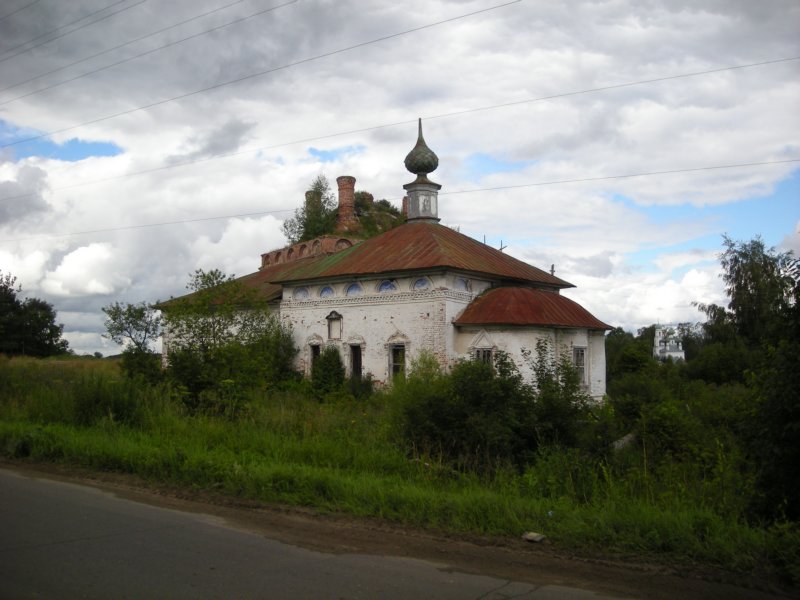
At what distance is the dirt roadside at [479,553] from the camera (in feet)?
18.1

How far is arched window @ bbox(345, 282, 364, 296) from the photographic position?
26.5 metres

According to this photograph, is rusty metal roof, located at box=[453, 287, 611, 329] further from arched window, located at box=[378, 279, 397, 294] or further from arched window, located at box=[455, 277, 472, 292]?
arched window, located at box=[378, 279, 397, 294]

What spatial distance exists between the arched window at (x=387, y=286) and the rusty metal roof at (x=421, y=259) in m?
0.58

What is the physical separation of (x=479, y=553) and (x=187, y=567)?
2544 mm

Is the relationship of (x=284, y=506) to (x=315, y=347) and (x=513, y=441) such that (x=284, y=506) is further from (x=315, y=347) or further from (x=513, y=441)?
(x=315, y=347)

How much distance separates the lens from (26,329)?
47.0 meters

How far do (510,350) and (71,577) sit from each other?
1882 cm

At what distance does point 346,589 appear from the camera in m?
5.34

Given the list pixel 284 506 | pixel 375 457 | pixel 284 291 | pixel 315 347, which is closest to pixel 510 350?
pixel 315 347

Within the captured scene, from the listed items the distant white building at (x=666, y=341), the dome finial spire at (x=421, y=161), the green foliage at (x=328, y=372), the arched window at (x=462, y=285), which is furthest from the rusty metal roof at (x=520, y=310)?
the distant white building at (x=666, y=341)

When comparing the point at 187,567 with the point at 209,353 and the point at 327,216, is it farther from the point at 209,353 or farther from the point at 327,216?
the point at 327,216

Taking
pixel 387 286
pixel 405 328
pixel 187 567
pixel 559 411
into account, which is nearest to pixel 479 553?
pixel 187 567

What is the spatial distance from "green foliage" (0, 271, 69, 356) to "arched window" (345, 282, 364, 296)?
2774cm

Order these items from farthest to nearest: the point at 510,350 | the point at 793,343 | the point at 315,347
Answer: the point at 315,347 < the point at 510,350 < the point at 793,343
